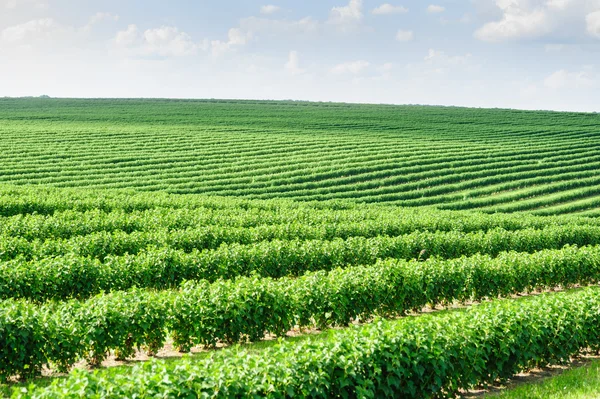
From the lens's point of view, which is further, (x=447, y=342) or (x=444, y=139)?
(x=444, y=139)

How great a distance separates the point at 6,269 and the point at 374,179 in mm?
30511

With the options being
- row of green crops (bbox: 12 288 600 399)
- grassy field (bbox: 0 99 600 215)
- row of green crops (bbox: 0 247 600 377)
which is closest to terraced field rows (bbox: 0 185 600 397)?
row of green crops (bbox: 0 247 600 377)

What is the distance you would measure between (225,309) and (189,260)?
469 centimetres

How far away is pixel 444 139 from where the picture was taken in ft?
202

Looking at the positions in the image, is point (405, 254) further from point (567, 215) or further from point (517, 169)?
point (517, 169)

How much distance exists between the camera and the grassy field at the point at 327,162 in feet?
127

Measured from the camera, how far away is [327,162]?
4516 centimetres

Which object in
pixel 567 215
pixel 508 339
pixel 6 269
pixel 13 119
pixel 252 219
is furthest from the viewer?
pixel 13 119

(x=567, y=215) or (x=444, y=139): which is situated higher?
(x=444, y=139)

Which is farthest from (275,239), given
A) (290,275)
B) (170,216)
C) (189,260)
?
(170,216)

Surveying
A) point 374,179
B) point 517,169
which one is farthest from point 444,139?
point 374,179

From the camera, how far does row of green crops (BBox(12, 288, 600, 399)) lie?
7.69m

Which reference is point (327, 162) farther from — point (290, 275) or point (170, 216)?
point (290, 275)

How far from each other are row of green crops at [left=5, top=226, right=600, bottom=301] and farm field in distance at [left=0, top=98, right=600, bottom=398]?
0.06 metres
